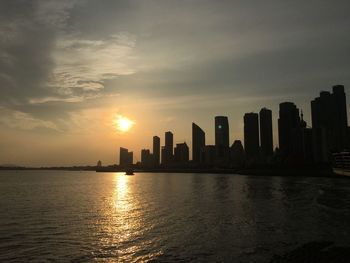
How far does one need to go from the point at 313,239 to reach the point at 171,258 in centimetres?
1501

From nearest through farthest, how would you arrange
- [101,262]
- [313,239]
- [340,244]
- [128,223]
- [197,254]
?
[101,262] < [197,254] < [340,244] < [313,239] < [128,223]

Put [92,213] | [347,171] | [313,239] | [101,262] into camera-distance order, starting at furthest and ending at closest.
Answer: [347,171] < [92,213] < [313,239] < [101,262]

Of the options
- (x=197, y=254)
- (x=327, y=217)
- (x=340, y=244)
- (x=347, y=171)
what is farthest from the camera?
(x=347, y=171)

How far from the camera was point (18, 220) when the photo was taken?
144 ft

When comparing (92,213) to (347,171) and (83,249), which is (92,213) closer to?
(83,249)

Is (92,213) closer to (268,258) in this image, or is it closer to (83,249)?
(83,249)

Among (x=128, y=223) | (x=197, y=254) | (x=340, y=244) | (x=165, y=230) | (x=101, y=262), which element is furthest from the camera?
(x=128, y=223)

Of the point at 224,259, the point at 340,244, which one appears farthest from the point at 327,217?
the point at 224,259

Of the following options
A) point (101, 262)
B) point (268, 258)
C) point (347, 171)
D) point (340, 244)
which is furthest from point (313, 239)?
point (347, 171)

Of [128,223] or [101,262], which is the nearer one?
[101,262]

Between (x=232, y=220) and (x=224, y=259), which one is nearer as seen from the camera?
(x=224, y=259)

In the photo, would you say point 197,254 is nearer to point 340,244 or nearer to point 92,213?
point 340,244

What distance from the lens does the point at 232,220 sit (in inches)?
1725

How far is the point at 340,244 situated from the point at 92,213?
36.5 m
